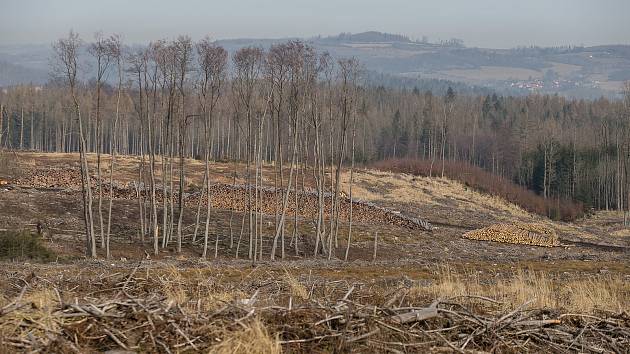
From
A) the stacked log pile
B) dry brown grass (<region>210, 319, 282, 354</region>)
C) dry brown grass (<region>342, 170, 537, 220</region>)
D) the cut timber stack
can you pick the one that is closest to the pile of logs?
the stacked log pile

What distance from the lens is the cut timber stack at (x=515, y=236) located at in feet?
132

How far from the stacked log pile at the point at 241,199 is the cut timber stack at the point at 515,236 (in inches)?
126

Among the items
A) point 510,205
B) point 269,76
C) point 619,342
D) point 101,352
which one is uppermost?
point 269,76

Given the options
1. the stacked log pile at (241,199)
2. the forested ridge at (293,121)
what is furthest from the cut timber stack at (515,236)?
the forested ridge at (293,121)

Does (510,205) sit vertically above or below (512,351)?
below

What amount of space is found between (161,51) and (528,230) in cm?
2661

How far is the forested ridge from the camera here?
82.9ft

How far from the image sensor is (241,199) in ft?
142

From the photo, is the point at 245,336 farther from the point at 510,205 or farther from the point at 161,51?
the point at 510,205

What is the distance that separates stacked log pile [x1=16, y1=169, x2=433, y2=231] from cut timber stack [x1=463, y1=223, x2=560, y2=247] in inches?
126

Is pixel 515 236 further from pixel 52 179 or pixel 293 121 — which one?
pixel 52 179

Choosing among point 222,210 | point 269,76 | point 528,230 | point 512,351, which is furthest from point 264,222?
point 512,351

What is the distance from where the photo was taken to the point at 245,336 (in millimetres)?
6211

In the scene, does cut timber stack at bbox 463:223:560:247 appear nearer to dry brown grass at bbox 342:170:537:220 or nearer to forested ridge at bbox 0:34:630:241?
forested ridge at bbox 0:34:630:241
